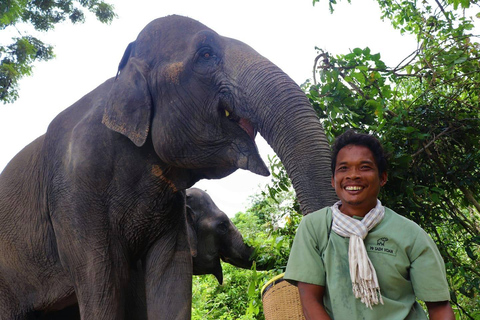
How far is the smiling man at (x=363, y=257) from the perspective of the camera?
2.46 m

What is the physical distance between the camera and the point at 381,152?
2.69 m

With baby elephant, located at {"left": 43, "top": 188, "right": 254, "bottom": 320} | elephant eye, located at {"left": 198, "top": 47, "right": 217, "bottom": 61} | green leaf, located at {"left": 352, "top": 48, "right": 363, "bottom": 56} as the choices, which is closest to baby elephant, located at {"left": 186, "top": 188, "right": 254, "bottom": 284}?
baby elephant, located at {"left": 43, "top": 188, "right": 254, "bottom": 320}

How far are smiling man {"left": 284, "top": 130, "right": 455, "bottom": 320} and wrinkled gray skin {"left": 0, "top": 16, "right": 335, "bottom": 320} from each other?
28 cm

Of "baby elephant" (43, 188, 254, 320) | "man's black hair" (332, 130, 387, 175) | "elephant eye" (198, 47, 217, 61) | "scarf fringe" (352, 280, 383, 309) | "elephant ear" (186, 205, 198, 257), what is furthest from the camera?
"baby elephant" (43, 188, 254, 320)

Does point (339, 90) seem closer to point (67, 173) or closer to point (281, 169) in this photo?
point (281, 169)

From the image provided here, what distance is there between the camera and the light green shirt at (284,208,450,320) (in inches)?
97.0

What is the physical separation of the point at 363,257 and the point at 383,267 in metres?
0.11

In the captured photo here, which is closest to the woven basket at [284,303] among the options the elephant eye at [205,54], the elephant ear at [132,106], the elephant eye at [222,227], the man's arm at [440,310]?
the man's arm at [440,310]

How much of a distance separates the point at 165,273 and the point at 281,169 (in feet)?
3.80

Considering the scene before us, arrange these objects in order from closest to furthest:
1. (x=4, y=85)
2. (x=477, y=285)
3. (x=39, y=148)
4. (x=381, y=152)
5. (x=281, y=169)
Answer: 1. (x=381, y=152)
2. (x=477, y=285)
3. (x=39, y=148)
4. (x=281, y=169)
5. (x=4, y=85)

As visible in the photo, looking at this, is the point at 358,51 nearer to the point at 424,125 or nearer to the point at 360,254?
the point at 424,125

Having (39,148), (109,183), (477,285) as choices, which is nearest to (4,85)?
(39,148)

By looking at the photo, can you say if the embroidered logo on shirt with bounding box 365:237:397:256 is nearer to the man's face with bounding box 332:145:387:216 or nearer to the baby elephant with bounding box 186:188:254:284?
the man's face with bounding box 332:145:387:216

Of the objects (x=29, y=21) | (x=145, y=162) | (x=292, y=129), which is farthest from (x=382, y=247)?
(x=29, y=21)
